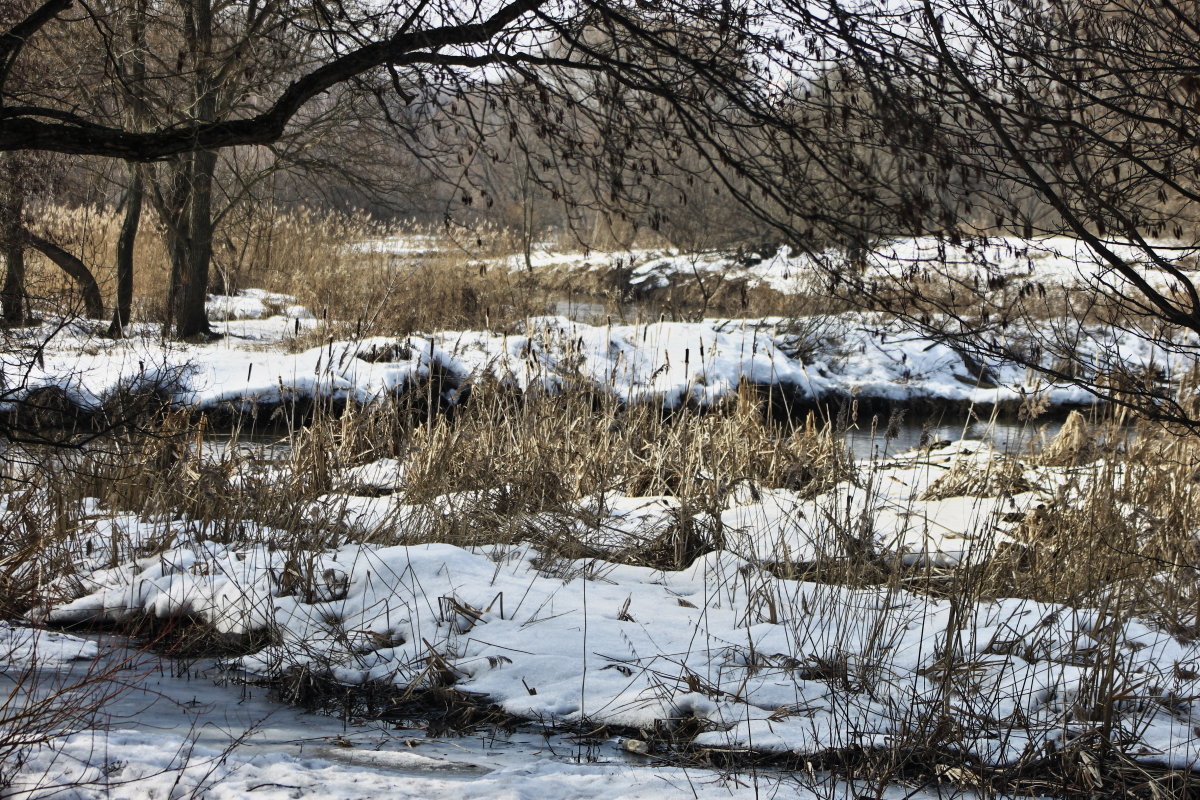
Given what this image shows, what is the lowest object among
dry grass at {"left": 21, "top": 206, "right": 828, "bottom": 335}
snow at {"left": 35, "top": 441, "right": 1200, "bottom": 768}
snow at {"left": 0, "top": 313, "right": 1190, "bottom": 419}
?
snow at {"left": 35, "top": 441, "right": 1200, "bottom": 768}

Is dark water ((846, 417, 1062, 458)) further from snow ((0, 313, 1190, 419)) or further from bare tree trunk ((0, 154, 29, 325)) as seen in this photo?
bare tree trunk ((0, 154, 29, 325))

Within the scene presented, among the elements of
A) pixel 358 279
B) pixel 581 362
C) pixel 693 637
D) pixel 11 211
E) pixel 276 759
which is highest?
pixel 11 211

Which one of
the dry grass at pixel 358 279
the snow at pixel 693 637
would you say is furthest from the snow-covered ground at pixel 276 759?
the dry grass at pixel 358 279

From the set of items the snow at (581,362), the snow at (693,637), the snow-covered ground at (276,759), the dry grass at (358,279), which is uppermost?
the dry grass at (358,279)

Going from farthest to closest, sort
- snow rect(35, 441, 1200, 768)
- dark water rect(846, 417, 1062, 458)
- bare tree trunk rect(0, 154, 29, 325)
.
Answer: dark water rect(846, 417, 1062, 458) < bare tree trunk rect(0, 154, 29, 325) < snow rect(35, 441, 1200, 768)

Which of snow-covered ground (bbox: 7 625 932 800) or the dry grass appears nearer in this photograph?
snow-covered ground (bbox: 7 625 932 800)

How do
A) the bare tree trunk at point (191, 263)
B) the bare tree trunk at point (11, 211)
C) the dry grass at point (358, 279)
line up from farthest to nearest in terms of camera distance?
the dry grass at point (358, 279) < the bare tree trunk at point (191, 263) < the bare tree trunk at point (11, 211)

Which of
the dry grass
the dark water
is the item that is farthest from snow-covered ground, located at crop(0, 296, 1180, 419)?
the dry grass

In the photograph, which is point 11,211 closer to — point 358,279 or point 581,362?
point 581,362

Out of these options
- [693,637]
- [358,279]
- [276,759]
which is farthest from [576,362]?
[358,279]

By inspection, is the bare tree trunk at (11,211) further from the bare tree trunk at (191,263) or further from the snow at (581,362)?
the bare tree trunk at (191,263)

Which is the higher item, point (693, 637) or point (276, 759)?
point (693, 637)

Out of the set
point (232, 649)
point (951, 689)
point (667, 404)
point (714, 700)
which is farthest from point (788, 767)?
point (667, 404)

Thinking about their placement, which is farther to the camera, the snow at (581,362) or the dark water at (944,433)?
the dark water at (944,433)
